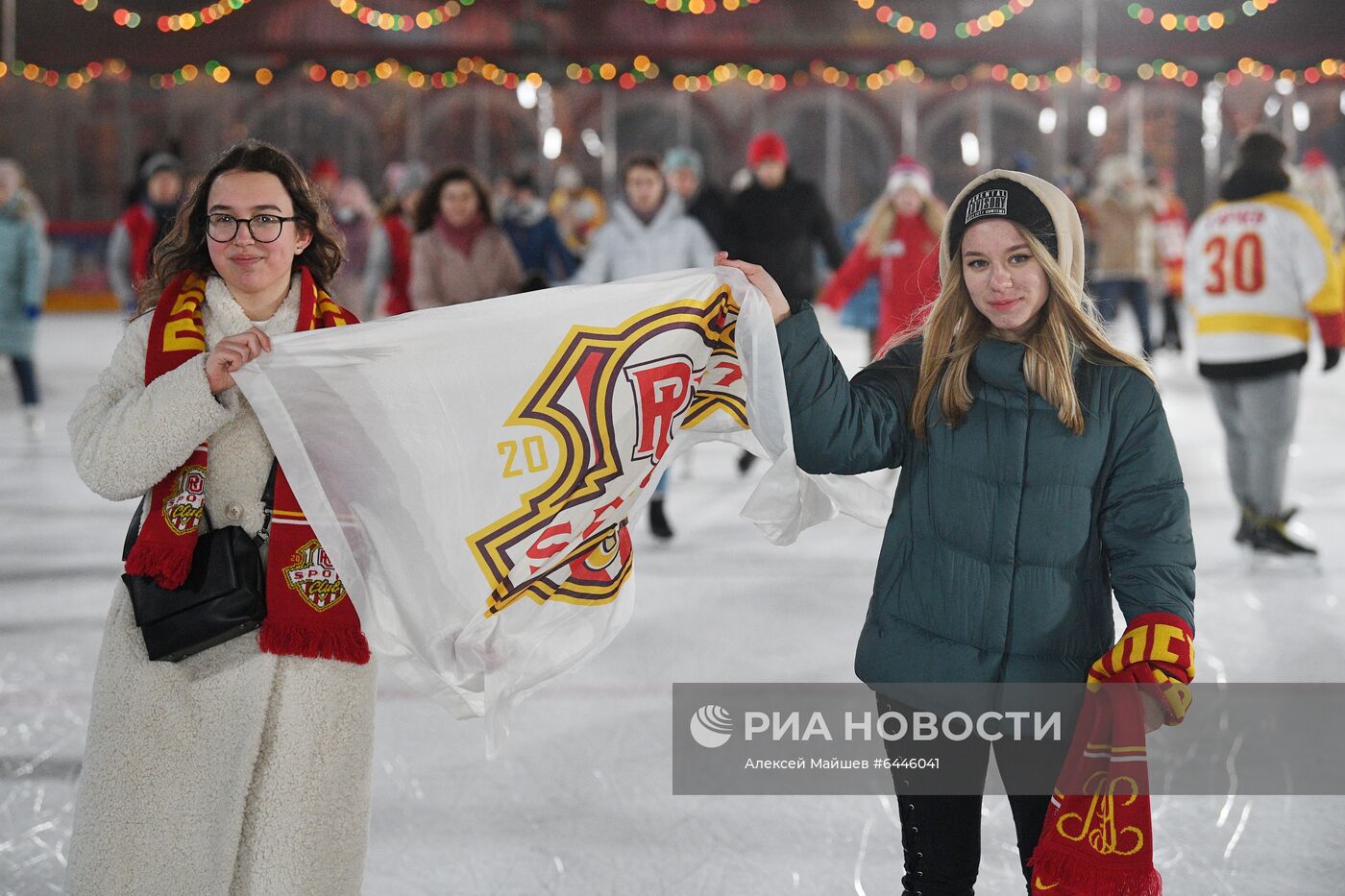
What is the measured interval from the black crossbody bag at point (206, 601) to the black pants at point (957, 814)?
0.91 meters

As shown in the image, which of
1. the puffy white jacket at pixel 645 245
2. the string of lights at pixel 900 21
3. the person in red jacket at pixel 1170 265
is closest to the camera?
the puffy white jacket at pixel 645 245

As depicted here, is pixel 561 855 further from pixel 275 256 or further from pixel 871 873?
pixel 275 256

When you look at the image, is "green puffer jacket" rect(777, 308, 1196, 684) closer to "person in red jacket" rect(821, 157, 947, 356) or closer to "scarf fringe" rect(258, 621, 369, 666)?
"scarf fringe" rect(258, 621, 369, 666)

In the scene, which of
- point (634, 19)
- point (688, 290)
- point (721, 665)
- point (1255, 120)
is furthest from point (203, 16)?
point (688, 290)

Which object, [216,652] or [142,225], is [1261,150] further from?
[142,225]

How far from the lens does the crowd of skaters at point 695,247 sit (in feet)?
16.0

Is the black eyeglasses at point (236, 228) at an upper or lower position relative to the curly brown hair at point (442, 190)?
lower

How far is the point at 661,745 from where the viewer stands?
3.23 metres

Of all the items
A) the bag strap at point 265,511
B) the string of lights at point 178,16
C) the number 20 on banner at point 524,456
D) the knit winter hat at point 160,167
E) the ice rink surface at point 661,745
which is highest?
the string of lights at point 178,16

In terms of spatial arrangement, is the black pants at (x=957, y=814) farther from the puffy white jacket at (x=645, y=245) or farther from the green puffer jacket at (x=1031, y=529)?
the puffy white jacket at (x=645, y=245)

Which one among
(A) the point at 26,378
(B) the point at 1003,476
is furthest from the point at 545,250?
(B) the point at 1003,476

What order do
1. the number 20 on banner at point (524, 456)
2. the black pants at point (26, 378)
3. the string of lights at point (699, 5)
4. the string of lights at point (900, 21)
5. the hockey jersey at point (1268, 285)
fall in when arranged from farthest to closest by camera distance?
the string of lights at point (699, 5) → the string of lights at point (900, 21) → the black pants at point (26, 378) → the hockey jersey at point (1268, 285) → the number 20 on banner at point (524, 456)

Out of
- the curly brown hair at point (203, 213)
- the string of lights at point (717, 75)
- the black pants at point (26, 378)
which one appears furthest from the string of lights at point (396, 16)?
the curly brown hair at point (203, 213)

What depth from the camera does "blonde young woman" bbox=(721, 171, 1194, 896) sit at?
1.77m
